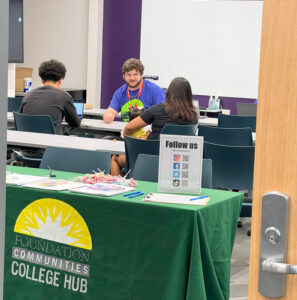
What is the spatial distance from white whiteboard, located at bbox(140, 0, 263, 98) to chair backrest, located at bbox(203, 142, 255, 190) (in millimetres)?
5950

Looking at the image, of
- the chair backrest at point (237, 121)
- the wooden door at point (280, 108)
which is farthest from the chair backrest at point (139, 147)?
the wooden door at point (280, 108)

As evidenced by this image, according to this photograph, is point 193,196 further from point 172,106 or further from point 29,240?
point 172,106

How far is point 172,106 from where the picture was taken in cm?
512

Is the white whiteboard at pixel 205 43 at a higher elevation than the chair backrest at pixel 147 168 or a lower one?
higher

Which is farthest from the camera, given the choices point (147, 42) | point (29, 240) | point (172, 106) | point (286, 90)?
point (147, 42)

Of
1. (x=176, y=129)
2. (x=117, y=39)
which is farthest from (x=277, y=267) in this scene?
(x=117, y=39)

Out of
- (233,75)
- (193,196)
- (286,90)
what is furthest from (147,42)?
(286,90)

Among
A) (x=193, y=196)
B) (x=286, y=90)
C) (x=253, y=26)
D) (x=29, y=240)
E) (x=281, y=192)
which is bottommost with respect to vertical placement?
(x=29, y=240)

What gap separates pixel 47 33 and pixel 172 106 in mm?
6977

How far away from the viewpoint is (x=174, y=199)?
281 centimetres

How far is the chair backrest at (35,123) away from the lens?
566 cm

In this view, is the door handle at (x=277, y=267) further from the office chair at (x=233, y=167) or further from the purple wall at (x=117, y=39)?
the purple wall at (x=117, y=39)

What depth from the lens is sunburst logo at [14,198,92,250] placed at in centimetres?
282

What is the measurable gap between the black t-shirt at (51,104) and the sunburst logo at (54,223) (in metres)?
3.04
